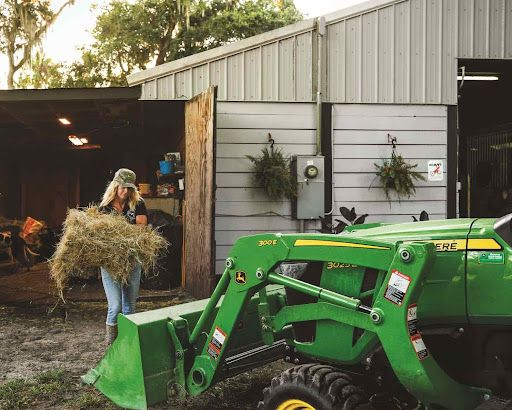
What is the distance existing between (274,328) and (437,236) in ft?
3.26

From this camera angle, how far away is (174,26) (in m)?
26.4

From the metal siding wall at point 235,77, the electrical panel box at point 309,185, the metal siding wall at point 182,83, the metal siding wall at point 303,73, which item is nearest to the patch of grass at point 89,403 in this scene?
the electrical panel box at point 309,185

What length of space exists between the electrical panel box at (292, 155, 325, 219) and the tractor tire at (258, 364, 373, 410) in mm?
5608

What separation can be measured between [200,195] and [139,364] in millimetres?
4781

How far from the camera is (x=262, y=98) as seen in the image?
865 cm

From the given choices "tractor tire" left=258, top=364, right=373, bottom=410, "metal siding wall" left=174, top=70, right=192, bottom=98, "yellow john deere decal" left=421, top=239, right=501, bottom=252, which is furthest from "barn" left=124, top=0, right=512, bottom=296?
"yellow john deere decal" left=421, top=239, right=501, bottom=252

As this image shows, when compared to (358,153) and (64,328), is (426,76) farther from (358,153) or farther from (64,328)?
(64,328)

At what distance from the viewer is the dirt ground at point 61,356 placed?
4.21 m

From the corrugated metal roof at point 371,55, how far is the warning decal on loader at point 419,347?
6.40 metres

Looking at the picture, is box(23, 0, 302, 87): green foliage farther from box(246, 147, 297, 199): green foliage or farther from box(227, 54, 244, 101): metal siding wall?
box(246, 147, 297, 199): green foliage

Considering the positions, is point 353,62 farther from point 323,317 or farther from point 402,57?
point 323,317

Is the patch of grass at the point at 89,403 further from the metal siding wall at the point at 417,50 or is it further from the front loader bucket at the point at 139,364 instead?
the metal siding wall at the point at 417,50

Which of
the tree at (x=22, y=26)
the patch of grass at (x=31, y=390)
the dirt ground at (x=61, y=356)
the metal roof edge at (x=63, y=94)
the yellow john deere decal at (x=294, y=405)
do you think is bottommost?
the dirt ground at (x=61, y=356)

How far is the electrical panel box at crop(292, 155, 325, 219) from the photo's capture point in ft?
28.0
